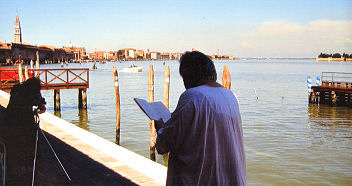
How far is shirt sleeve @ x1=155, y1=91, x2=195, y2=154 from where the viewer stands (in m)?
2.00

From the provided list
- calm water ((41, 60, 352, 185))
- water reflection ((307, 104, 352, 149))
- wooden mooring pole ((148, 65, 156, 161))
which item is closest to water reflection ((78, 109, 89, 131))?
calm water ((41, 60, 352, 185))

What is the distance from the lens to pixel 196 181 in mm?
2062

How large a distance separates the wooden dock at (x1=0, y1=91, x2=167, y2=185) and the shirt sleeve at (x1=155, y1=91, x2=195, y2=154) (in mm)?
3092

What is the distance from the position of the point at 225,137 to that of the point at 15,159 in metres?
4.68

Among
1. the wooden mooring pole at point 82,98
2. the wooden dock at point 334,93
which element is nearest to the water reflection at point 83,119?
the wooden mooring pole at point 82,98

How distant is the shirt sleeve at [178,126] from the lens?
6.56 ft

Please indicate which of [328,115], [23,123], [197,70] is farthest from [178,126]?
[328,115]

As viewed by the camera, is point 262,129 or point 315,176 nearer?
point 315,176

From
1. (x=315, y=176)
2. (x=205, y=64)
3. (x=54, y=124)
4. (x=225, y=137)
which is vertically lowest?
(x=315, y=176)

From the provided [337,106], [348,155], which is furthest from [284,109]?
[348,155]

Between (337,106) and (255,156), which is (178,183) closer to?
(255,156)

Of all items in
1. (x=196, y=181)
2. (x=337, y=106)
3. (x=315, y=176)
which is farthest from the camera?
(x=337, y=106)

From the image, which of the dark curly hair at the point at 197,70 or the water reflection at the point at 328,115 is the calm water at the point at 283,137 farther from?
the dark curly hair at the point at 197,70

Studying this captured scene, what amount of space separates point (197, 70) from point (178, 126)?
391mm
